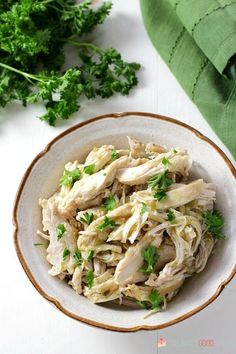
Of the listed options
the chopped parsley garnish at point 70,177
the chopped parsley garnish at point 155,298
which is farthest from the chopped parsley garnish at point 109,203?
the chopped parsley garnish at point 155,298

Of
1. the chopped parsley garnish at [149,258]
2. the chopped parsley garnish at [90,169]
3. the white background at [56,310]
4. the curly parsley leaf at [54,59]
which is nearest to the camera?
the chopped parsley garnish at [149,258]

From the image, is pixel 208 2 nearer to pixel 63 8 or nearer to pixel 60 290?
pixel 63 8

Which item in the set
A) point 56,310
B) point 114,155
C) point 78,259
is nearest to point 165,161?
point 114,155

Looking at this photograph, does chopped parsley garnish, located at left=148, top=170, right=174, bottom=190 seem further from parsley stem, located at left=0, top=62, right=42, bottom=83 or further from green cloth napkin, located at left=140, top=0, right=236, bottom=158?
parsley stem, located at left=0, top=62, right=42, bottom=83

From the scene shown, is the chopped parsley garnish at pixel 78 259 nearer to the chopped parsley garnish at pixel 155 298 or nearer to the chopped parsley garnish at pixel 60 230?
the chopped parsley garnish at pixel 60 230

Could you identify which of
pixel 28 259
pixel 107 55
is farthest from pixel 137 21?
pixel 28 259

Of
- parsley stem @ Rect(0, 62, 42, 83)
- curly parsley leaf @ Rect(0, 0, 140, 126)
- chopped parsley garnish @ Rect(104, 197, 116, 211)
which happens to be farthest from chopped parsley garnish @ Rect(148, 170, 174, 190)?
parsley stem @ Rect(0, 62, 42, 83)

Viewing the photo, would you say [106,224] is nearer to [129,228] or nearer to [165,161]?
[129,228]
